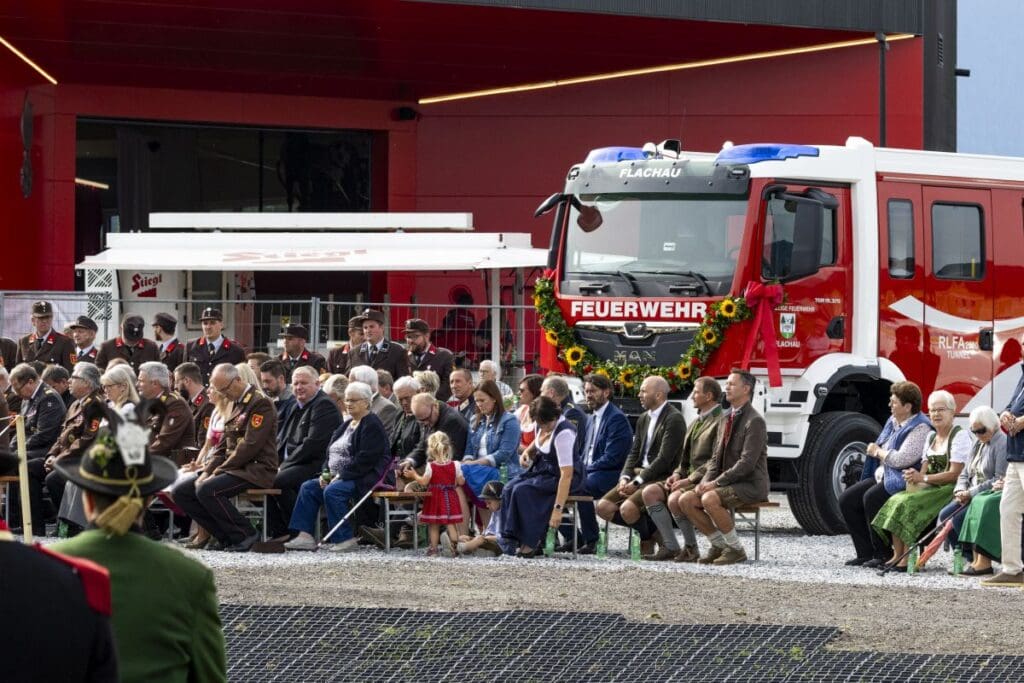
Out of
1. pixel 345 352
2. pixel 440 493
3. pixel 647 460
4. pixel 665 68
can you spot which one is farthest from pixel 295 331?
pixel 665 68

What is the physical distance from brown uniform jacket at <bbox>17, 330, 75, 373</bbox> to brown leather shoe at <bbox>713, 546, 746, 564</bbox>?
24.2 feet

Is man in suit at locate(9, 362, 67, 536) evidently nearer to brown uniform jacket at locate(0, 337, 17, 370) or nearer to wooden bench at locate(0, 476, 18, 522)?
wooden bench at locate(0, 476, 18, 522)

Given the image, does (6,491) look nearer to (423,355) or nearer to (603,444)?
(423,355)

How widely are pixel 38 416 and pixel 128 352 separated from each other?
2031 mm

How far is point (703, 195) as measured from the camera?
1468 cm

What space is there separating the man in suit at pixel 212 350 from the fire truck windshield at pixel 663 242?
11.9 ft

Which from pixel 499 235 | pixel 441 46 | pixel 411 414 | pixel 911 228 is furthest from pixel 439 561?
pixel 441 46

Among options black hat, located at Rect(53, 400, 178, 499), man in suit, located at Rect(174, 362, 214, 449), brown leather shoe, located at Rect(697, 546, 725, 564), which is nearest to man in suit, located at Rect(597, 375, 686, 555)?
brown leather shoe, located at Rect(697, 546, 725, 564)

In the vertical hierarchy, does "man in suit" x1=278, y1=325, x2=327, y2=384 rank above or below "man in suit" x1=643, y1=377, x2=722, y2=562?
above

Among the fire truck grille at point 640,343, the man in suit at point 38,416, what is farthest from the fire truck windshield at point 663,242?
the man in suit at point 38,416

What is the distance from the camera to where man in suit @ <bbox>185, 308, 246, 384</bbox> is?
17.1 metres

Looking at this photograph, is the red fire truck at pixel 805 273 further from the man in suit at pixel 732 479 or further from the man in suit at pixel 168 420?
the man in suit at pixel 168 420

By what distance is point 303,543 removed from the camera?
13.5 meters

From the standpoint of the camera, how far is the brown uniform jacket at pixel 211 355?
17031mm
